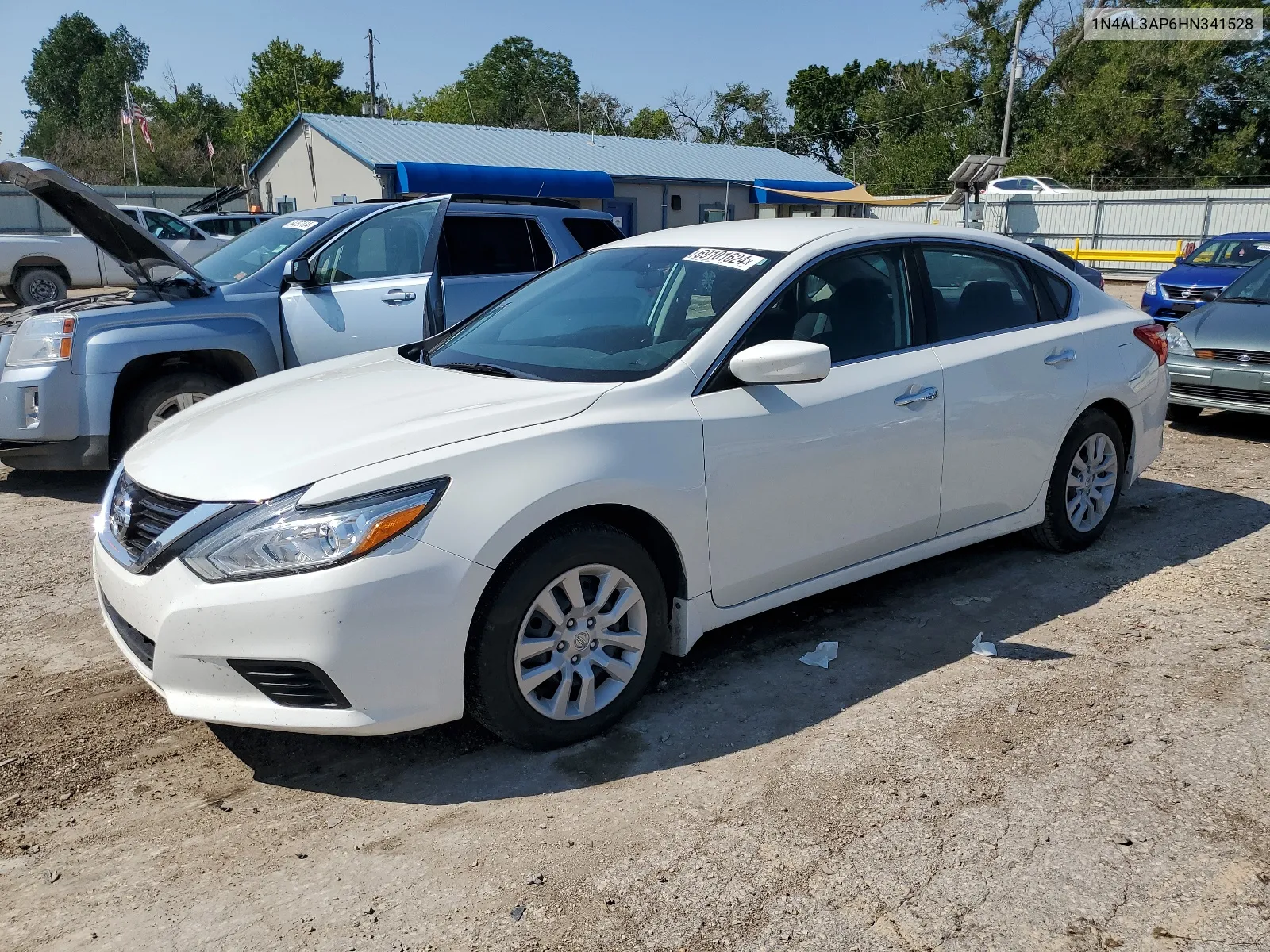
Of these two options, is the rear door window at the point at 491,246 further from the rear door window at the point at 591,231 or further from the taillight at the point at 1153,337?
the taillight at the point at 1153,337

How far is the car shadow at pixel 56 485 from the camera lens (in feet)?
21.1

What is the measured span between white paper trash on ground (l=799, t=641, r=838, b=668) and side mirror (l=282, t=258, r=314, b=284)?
4.29 metres

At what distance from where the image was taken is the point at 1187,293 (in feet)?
44.3

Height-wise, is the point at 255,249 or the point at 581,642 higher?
the point at 255,249

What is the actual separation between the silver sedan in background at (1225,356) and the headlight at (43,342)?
25.1ft

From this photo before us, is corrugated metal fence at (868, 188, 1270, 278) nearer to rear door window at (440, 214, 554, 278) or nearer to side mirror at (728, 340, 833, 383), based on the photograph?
rear door window at (440, 214, 554, 278)

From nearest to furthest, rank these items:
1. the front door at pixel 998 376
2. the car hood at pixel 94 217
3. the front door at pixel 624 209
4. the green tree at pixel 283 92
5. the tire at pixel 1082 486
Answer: the front door at pixel 998 376, the tire at pixel 1082 486, the car hood at pixel 94 217, the front door at pixel 624 209, the green tree at pixel 283 92

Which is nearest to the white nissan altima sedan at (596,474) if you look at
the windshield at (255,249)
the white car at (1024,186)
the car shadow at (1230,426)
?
the windshield at (255,249)

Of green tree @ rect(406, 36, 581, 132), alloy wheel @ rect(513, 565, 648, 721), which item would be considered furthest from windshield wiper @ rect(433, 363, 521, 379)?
green tree @ rect(406, 36, 581, 132)

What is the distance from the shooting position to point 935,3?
5244 centimetres

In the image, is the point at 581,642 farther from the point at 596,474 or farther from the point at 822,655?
the point at 822,655

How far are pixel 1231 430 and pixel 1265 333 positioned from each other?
3.19ft

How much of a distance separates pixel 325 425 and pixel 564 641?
40.6 inches

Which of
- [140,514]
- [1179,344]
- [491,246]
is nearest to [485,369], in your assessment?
[140,514]
